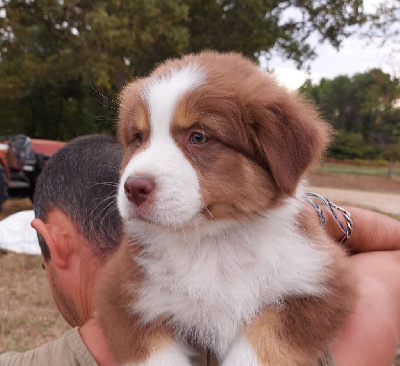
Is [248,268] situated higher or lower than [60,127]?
higher

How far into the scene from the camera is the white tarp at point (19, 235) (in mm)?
8250

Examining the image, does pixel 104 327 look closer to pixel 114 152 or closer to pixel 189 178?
pixel 189 178

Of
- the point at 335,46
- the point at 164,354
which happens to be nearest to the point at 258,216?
the point at 164,354

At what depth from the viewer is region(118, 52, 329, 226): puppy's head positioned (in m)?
1.85

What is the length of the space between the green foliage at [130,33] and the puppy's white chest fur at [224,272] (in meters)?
4.74

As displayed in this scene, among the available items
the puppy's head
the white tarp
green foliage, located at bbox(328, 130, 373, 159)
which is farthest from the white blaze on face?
green foliage, located at bbox(328, 130, 373, 159)

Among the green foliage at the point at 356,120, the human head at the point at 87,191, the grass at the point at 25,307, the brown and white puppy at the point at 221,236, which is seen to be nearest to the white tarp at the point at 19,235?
the grass at the point at 25,307

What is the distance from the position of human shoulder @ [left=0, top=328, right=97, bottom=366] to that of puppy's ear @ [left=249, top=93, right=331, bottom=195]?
108 centimetres

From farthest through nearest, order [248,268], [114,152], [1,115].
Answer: [1,115] < [114,152] < [248,268]

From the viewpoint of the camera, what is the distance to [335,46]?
65.6 ft

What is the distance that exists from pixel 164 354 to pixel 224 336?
0.25 metres

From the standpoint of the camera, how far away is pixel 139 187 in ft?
A: 5.83

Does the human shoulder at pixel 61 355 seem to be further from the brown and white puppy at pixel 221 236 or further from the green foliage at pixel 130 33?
the green foliage at pixel 130 33

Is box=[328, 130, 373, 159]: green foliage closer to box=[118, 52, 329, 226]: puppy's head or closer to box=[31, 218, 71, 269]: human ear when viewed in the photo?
box=[31, 218, 71, 269]: human ear
